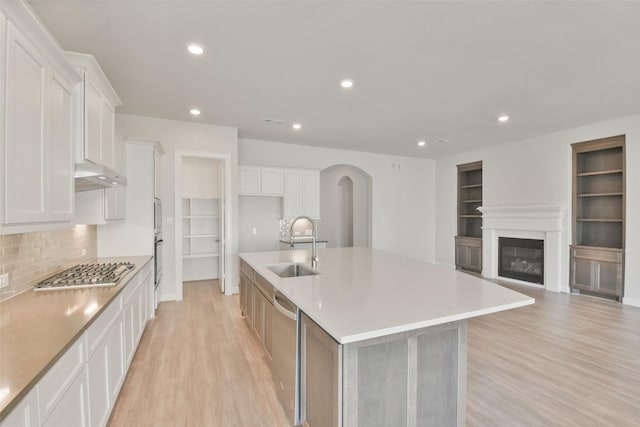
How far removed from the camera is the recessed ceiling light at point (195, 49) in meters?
2.55

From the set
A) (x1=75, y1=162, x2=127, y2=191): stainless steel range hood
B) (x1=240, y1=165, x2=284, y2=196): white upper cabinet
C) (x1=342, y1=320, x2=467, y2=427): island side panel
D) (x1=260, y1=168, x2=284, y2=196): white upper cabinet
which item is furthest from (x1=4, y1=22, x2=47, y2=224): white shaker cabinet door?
(x1=260, y1=168, x2=284, y2=196): white upper cabinet

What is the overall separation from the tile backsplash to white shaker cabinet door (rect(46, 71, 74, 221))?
442 mm

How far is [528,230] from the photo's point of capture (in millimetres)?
5594

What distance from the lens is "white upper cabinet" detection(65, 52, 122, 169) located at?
2.08 metres

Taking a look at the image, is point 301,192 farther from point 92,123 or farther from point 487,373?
point 487,373

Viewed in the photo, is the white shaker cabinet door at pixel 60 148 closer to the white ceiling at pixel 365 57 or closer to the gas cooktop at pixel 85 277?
the gas cooktop at pixel 85 277

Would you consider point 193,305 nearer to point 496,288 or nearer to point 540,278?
point 496,288

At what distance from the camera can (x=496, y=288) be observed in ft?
6.38

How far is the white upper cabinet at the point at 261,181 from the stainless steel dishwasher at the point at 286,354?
3647mm

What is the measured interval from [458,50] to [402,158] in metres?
4.94

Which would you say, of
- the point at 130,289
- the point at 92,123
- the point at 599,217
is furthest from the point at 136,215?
the point at 599,217

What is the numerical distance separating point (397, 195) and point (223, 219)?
14.4 feet

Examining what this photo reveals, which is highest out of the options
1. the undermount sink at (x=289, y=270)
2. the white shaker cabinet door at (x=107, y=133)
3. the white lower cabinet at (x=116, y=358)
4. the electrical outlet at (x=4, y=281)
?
the white shaker cabinet door at (x=107, y=133)

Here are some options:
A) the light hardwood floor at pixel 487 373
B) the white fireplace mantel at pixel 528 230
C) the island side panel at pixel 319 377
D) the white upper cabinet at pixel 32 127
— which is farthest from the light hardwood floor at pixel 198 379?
the white fireplace mantel at pixel 528 230
